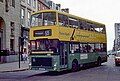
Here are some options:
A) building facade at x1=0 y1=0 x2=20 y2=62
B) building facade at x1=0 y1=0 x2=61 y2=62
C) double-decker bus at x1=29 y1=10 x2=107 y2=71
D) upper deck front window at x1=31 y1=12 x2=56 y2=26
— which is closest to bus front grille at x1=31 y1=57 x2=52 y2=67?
double-decker bus at x1=29 y1=10 x2=107 y2=71

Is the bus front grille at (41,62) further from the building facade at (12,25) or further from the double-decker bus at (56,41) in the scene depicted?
the building facade at (12,25)

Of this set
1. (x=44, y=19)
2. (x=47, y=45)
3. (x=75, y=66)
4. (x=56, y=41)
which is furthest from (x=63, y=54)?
(x=44, y=19)

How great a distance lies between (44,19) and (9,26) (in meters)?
19.9

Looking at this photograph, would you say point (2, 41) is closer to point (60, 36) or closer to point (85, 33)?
point (85, 33)

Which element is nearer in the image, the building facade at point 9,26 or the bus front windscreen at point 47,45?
the bus front windscreen at point 47,45

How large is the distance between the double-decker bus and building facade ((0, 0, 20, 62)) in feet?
53.1

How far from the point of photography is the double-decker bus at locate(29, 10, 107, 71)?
22422 millimetres

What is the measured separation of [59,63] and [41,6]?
146 ft

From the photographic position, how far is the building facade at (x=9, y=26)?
40469mm

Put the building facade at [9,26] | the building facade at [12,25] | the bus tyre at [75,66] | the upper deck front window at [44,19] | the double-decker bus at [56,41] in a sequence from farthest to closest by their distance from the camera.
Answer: the building facade at [12,25] → the building facade at [9,26] → the bus tyre at [75,66] → the upper deck front window at [44,19] → the double-decker bus at [56,41]

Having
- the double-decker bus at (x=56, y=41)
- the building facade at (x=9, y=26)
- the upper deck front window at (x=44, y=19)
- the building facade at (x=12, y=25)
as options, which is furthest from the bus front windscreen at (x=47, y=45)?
the building facade at (x=9, y=26)

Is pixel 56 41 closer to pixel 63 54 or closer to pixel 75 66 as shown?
pixel 63 54

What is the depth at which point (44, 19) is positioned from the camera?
23062 mm

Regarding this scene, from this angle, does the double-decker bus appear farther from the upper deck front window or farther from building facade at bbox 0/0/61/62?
building facade at bbox 0/0/61/62
